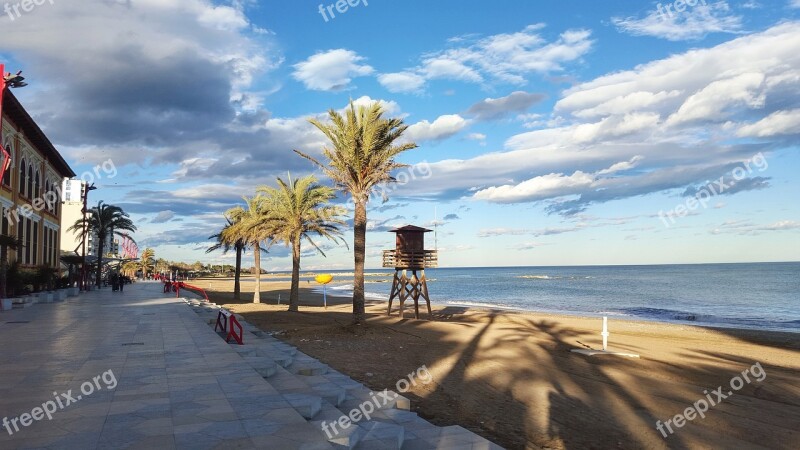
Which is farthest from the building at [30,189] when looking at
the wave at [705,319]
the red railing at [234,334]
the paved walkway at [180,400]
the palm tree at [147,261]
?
the palm tree at [147,261]

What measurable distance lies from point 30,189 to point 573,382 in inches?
1600

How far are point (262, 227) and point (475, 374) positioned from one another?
19.3 metres

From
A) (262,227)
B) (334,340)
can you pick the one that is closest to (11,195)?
(262,227)

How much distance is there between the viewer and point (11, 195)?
3253 cm

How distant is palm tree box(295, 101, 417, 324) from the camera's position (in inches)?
713

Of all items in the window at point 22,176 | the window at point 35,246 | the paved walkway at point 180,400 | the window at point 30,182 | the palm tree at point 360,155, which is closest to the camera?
the paved walkway at point 180,400

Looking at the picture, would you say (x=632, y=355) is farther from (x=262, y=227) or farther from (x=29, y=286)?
(x=29, y=286)

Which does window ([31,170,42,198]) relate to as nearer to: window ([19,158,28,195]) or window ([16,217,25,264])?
window ([19,158,28,195])

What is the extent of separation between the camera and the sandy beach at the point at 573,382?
8.62 metres

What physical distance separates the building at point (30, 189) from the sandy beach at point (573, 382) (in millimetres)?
21070

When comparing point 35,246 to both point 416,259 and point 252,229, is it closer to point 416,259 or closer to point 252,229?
point 252,229

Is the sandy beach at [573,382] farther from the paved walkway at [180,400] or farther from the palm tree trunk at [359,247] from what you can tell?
the paved walkway at [180,400]

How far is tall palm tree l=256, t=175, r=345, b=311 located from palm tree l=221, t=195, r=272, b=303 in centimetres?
98

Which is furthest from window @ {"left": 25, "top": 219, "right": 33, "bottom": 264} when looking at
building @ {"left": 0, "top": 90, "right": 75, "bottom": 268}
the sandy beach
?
the sandy beach
